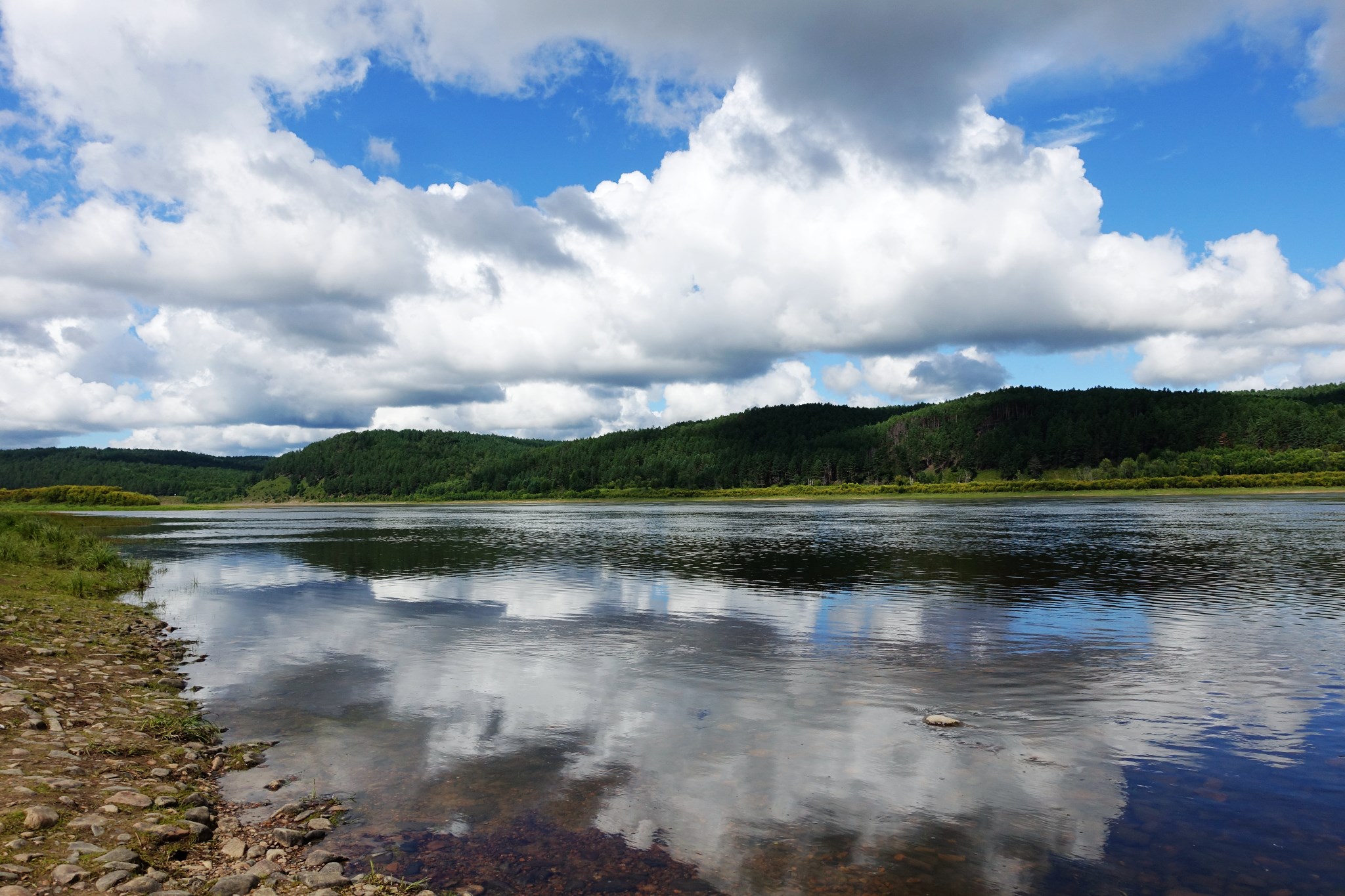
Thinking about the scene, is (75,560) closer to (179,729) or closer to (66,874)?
(179,729)

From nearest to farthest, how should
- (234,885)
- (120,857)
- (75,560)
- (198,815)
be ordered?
(234,885), (120,857), (198,815), (75,560)

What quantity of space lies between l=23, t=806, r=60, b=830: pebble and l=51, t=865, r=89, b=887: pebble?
1.45 metres

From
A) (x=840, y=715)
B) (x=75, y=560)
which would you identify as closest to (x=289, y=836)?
(x=840, y=715)

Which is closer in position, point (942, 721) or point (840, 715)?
point (942, 721)

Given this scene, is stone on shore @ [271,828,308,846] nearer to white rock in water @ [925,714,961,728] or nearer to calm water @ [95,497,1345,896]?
calm water @ [95,497,1345,896]

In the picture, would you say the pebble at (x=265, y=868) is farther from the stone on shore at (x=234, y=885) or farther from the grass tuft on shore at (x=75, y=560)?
the grass tuft on shore at (x=75, y=560)

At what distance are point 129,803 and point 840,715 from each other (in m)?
13.3

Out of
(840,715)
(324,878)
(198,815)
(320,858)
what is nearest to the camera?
(324,878)

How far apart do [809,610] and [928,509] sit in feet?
416

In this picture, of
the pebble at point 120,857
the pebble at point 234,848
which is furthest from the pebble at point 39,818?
the pebble at point 234,848

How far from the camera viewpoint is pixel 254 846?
994 cm

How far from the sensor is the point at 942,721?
1628 centimetres

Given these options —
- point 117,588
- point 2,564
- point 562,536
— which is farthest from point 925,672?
point 562,536

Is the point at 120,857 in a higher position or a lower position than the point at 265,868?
higher
